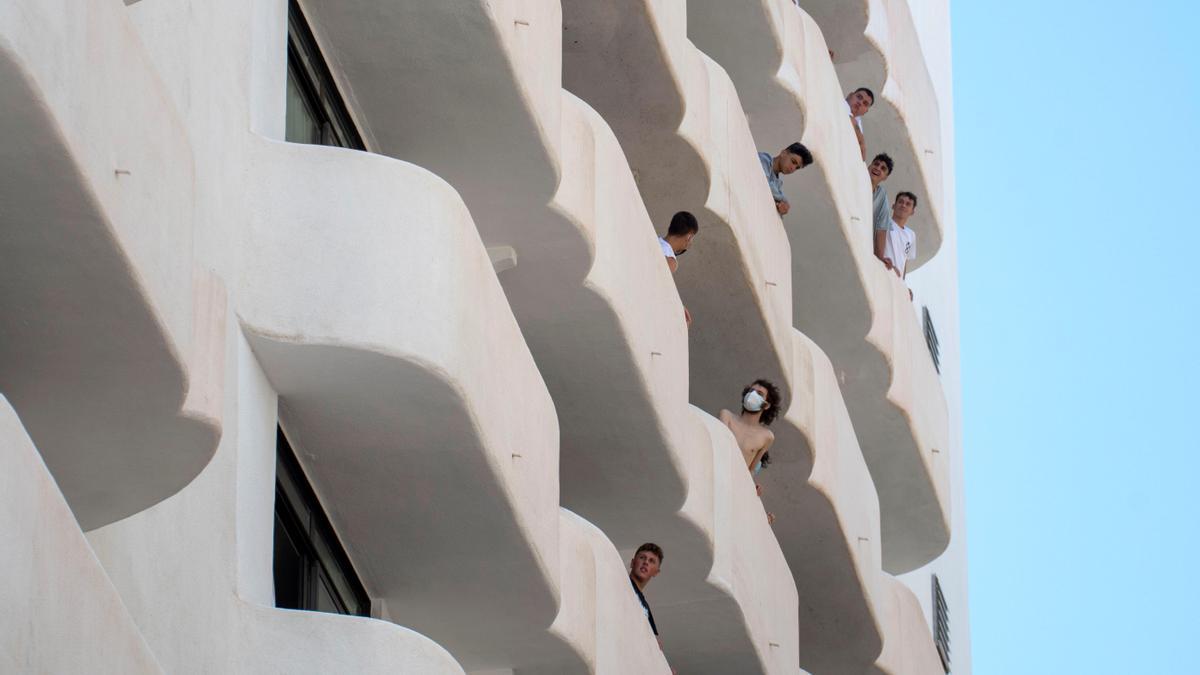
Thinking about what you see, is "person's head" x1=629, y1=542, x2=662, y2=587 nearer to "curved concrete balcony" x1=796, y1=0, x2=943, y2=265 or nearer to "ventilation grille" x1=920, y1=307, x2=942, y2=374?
"curved concrete balcony" x1=796, y1=0, x2=943, y2=265

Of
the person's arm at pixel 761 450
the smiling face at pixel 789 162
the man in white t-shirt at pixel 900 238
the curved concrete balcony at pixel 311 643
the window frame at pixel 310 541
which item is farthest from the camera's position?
the man in white t-shirt at pixel 900 238

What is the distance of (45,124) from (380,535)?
734 centimetres

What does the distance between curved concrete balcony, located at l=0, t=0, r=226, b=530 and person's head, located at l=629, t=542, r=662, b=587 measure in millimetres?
8143

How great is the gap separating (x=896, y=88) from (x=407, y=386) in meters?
19.4

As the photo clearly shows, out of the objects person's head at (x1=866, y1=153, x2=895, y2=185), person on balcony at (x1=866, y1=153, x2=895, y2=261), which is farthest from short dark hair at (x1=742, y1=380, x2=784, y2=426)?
person on balcony at (x1=866, y1=153, x2=895, y2=261)

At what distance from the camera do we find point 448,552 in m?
17.7

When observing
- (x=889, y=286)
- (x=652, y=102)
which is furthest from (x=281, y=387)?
(x=889, y=286)

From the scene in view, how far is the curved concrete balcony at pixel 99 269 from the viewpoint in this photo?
1072 centimetres

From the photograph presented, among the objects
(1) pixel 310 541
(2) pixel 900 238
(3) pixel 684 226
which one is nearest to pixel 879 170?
(2) pixel 900 238

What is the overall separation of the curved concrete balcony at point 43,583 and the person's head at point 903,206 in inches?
811

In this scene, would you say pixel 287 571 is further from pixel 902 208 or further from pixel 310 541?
pixel 902 208

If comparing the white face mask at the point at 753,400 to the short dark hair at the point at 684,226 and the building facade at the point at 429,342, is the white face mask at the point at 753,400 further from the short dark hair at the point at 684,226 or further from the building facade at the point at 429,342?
the short dark hair at the point at 684,226

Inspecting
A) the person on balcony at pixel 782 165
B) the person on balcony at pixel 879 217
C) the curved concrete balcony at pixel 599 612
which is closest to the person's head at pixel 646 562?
the curved concrete balcony at pixel 599 612

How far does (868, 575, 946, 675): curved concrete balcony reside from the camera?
2953 centimetres
